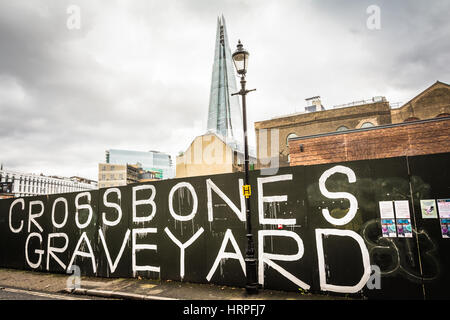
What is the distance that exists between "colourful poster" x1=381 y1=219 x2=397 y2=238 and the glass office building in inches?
5967

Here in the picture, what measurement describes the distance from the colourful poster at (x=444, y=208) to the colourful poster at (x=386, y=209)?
737 mm

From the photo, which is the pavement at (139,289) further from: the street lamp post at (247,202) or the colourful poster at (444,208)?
the colourful poster at (444,208)

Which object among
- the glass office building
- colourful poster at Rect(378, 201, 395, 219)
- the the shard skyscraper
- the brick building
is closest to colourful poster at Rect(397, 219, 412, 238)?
colourful poster at Rect(378, 201, 395, 219)

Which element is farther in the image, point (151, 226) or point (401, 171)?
point (151, 226)

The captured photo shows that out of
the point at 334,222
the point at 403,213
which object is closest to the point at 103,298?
the point at 334,222

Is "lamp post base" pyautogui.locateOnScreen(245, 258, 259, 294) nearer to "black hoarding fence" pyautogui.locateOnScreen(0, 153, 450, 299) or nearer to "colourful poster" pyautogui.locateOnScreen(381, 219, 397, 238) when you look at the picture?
"black hoarding fence" pyautogui.locateOnScreen(0, 153, 450, 299)

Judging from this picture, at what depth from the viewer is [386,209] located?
5.10 metres

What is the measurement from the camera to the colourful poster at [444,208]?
467 centimetres

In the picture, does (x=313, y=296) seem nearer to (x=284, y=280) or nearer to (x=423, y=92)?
(x=284, y=280)

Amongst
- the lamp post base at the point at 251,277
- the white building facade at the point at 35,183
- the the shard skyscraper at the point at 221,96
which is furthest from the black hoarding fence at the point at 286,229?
the white building facade at the point at 35,183

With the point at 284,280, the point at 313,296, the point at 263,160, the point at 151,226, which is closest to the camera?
the point at 313,296

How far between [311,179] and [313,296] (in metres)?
2.43

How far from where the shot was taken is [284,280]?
5.78m

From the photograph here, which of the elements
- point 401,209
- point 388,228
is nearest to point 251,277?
point 388,228
